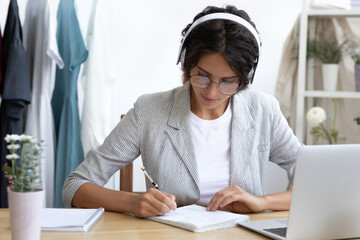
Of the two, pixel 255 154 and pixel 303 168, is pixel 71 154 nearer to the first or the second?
pixel 255 154

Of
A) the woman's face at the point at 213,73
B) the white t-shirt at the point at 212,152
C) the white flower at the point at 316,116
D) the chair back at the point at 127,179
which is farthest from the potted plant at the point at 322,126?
the woman's face at the point at 213,73

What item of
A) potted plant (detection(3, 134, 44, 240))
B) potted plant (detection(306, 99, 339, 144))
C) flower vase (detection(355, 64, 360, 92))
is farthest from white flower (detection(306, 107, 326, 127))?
potted plant (detection(3, 134, 44, 240))

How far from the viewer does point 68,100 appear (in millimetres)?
2971

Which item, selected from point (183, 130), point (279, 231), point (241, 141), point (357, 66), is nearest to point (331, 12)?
point (357, 66)

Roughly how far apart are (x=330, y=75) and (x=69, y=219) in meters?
2.28

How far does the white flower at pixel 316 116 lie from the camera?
3.20 m

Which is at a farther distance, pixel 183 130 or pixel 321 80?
pixel 321 80

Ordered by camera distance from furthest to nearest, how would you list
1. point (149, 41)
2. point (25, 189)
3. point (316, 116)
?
point (149, 41) < point (316, 116) < point (25, 189)

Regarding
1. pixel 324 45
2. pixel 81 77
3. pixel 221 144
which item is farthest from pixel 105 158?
pixel 324 45

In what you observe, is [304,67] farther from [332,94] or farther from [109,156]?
[109,156]

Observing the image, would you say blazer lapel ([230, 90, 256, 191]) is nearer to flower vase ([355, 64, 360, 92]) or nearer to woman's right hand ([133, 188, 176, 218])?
woman's right hand ([133, 188, 176, 218])

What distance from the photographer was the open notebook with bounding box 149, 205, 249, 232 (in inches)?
55.6

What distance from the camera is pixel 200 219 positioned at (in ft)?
4.83

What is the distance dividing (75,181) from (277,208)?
2.29ft
